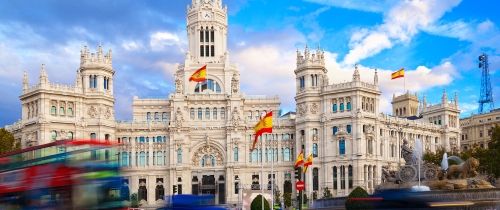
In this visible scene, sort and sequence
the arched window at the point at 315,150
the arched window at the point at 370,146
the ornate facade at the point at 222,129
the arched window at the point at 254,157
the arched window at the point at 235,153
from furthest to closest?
1. the arched window at the point at 254,157
2. the arched window at the point at 235,153
3. the arched window at the point at 315,150
4. the arched window at the point at 370,146
5. the ornate facade at the point at 222,129

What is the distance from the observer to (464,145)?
162 meters

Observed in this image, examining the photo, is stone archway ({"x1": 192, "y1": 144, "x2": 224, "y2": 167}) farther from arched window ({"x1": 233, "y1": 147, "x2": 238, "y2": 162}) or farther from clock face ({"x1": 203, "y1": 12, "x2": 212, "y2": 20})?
clock face ({"x1": 203, "y1": 12, "x2": 212, "y2": 20})

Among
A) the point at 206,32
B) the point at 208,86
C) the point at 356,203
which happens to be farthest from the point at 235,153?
the point at 356,203

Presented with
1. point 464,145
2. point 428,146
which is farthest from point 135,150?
point 464,145

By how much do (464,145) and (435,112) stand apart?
19419 millimetres

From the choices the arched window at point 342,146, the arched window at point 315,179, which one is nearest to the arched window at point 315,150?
the arched window at point 315,179

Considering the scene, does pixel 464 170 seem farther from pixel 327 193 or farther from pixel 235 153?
pixel 235 153

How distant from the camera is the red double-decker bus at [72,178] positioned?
3625 centimetres

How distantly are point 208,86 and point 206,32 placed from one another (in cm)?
1139

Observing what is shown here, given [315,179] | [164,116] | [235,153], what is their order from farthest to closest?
[164,116], [235,153], [315,179]

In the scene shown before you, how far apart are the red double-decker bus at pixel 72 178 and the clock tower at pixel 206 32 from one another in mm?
99287

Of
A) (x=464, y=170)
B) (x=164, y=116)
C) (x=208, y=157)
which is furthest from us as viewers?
(x=164, y=116)

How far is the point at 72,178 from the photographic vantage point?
36.2 m

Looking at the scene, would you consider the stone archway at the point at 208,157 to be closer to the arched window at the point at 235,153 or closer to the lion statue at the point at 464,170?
the arched window at the point at 235,153
